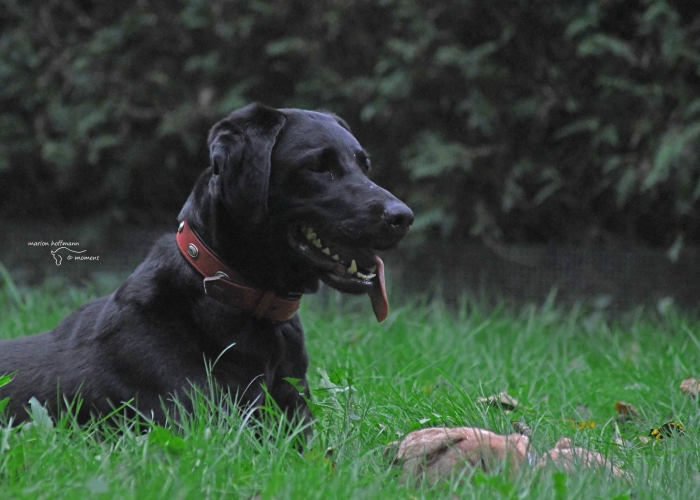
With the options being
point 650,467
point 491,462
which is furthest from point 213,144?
point 650,467

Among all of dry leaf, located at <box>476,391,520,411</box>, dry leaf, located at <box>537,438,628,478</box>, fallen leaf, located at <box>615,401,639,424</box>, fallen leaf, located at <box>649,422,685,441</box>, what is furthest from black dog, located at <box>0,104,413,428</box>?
fallen leaf, located at <box>615,401,639,424</box>

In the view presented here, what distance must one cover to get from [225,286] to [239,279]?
0.07 meters

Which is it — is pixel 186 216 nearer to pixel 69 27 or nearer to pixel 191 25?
pixel 191 25

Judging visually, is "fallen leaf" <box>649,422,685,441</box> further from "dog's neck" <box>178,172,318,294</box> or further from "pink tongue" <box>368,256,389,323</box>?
"dog's neck" <box>178,172,318,294</box>

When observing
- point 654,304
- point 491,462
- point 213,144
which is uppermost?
point 213,144

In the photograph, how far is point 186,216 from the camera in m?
2.55

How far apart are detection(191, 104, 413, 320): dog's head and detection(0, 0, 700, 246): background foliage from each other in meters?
2.78

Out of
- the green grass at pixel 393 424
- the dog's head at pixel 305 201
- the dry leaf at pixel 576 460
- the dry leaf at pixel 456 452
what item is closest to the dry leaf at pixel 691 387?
the green grass at pixel 393 424

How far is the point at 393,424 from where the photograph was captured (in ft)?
8.14

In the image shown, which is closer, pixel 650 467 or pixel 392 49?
pixel 650 467

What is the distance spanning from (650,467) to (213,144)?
1.54m
